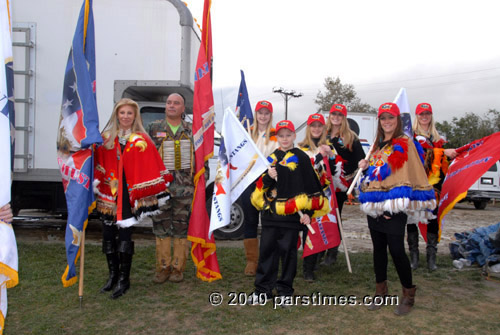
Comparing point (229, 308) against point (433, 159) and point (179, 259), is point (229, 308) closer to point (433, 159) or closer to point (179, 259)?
point (179, 259)

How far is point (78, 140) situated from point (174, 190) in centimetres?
116

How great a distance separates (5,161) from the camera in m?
2.38

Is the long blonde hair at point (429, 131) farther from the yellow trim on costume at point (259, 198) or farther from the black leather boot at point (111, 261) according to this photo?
the black leather boot at point (111, 261)

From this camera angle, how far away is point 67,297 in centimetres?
377

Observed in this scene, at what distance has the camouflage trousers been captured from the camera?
14.0 ft

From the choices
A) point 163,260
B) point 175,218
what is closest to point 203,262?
point 163,260

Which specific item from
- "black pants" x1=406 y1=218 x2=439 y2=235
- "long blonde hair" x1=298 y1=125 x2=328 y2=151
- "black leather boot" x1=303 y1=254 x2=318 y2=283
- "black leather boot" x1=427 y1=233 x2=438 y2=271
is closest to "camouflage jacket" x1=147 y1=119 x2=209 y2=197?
"long blonde hair" x1=298 y1=125 x2=328 y2=151

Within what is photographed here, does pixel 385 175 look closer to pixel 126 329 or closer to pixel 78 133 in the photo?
pixel 126 329

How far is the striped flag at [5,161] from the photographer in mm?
2326

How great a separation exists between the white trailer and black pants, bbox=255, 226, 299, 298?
9.83ft

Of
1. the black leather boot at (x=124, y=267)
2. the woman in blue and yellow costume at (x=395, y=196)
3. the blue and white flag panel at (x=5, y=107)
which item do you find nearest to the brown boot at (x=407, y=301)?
the woman in blue and yellow costume at (x=395, y=196)

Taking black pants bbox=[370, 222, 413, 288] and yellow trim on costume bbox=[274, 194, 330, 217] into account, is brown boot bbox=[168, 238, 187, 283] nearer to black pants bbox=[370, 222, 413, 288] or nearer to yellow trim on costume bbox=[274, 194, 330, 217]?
yellow trim on costume bbox=[274, 194, 330, 217]

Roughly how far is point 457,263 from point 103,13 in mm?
5889

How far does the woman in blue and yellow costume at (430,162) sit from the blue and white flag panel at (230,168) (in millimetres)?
2086
